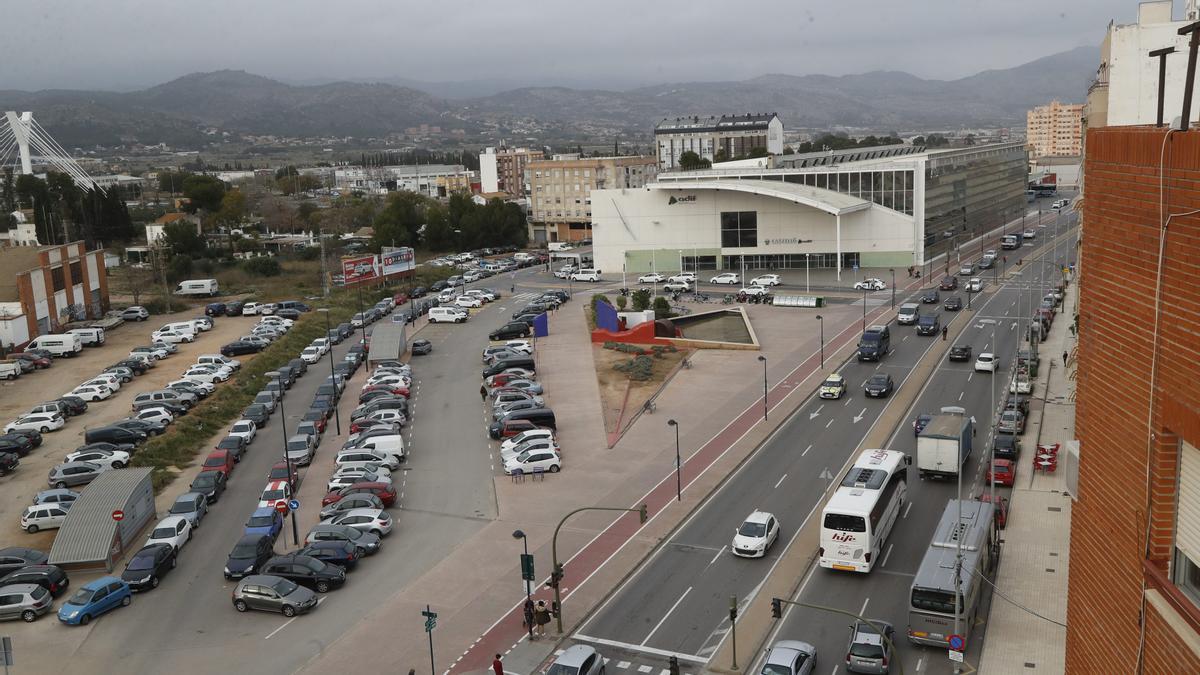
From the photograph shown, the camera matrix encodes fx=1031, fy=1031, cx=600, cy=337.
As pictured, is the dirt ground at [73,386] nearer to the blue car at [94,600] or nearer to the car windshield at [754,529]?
the blue car at [94,600]

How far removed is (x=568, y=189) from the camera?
127688mm

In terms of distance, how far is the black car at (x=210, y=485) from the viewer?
38.9 m

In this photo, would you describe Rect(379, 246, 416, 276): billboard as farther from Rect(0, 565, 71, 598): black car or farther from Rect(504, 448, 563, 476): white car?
Rect(0, 565, 71, 598): black car

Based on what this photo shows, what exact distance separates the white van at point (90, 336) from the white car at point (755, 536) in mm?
54249

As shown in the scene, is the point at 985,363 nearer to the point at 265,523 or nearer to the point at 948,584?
the point at 948,584

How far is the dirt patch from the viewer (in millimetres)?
46409

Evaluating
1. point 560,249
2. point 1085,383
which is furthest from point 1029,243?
point 1085,383

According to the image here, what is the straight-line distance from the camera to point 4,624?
29672mm

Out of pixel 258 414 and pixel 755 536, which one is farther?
pixel 258 414

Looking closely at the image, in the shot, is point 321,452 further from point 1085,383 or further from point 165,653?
point 1085,383

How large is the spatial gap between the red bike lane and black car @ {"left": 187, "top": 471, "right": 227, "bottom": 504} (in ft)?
51.2

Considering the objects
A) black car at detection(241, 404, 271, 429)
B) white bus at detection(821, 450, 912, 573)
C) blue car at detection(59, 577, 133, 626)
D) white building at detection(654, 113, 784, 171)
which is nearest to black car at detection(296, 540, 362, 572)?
blue car at detection(59, 577, 133, 626)

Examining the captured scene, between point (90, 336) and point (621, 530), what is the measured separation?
5068 cm

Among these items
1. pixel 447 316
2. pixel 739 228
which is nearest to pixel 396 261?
pixel 447 316
